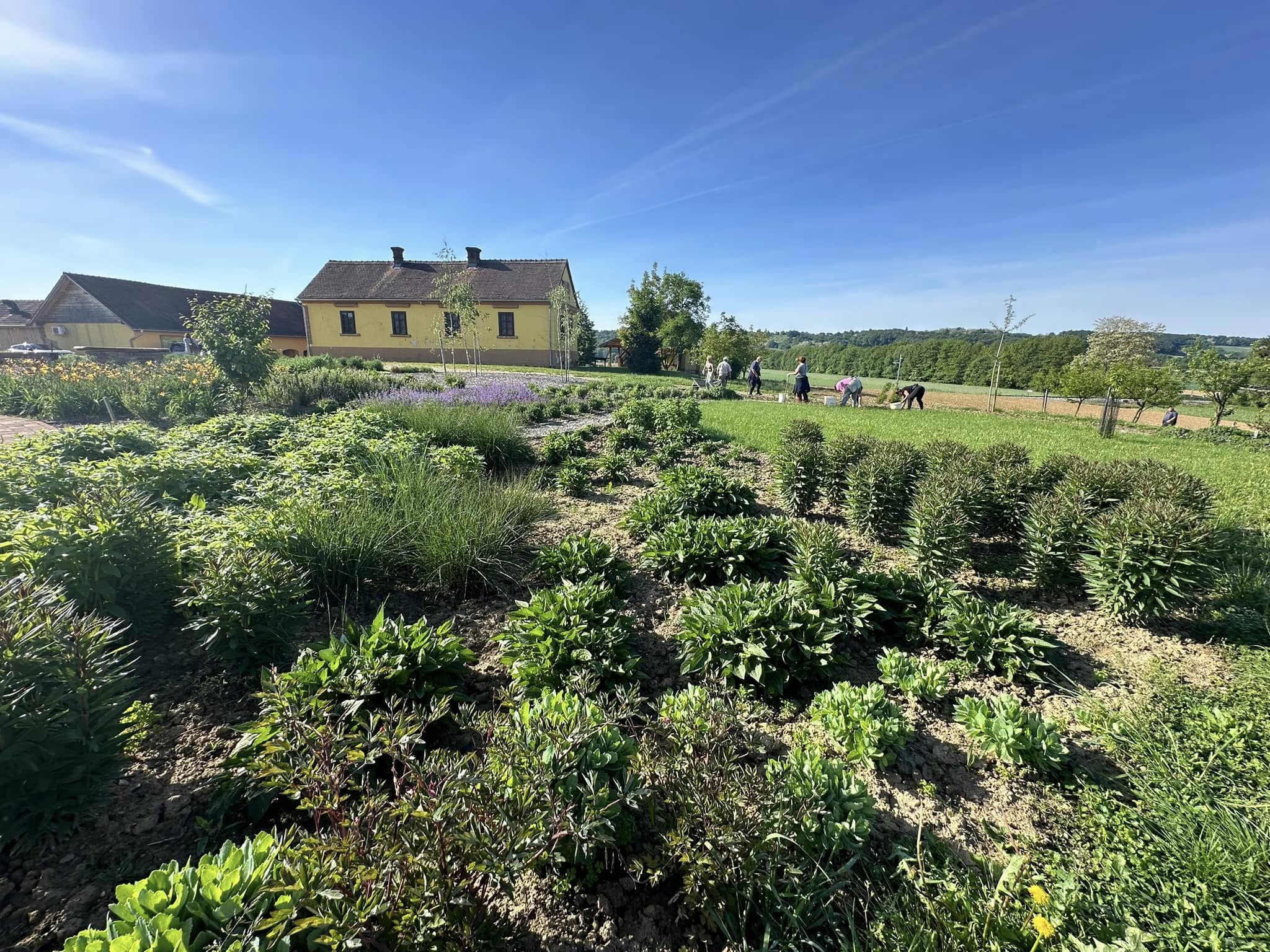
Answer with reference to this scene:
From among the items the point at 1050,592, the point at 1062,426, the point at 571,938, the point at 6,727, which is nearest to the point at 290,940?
the point at 571,938

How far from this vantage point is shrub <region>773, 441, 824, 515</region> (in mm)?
5594

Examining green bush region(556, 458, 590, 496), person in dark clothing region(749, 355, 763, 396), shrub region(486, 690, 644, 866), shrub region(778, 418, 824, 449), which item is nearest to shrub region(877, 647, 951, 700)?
shrub region(486, 690, 644, 866)

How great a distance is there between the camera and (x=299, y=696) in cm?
197

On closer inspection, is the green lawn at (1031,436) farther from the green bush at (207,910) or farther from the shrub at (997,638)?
the green bush at (207,910)

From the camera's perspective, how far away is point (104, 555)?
254cm

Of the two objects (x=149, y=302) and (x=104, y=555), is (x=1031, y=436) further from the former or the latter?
(x=149, y=302)

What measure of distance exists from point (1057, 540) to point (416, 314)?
106 feet

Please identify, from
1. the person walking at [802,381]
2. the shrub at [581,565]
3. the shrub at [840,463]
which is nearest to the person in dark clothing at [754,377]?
the person walking at [802,381]

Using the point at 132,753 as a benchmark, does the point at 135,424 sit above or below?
above

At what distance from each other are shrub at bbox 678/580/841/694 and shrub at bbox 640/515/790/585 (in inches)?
35.8

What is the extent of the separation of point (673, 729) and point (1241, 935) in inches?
73.8

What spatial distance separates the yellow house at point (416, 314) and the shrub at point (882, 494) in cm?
2609

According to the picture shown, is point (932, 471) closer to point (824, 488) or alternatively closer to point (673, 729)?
point (824, 488)

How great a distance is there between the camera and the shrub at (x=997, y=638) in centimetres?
298
